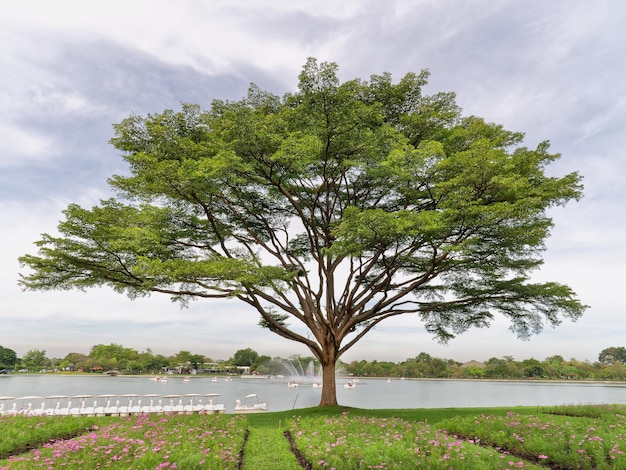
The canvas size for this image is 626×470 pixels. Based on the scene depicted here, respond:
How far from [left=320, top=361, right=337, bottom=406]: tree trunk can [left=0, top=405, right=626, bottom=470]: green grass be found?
5.26m

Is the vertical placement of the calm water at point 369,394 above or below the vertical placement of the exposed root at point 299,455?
below

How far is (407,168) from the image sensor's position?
13.3 metres

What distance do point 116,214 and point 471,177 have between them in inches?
510

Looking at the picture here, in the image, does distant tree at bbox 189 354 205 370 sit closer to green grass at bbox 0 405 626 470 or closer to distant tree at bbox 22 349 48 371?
distant tree at bbox 22 349 48 371

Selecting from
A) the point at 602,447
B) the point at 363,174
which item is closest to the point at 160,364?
the point at 363,174

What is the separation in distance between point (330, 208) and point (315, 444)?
11309 mm

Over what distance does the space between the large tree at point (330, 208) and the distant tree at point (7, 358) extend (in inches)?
4700

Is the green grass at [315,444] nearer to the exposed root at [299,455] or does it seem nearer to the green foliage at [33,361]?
the exposed root at [299,455]

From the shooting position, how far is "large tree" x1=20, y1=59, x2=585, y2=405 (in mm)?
13094

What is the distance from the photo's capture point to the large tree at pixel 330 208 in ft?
43.0

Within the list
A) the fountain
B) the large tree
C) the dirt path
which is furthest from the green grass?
the fountain

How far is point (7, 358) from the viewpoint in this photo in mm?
106562

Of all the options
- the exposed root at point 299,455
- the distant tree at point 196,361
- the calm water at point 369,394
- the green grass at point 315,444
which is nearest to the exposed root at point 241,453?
the green grass at point 315,444

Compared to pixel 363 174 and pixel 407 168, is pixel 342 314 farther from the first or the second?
pixel 407 168
